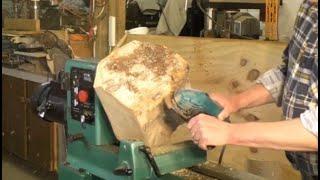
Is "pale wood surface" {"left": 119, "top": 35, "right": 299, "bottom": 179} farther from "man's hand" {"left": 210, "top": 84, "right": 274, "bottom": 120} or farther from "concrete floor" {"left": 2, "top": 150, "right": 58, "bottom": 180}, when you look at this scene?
"concrete floor" {"left": 2, "top": 150, "right": 58, "bottom": 180}

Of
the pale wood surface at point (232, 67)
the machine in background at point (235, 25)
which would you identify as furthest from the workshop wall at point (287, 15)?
the pale wood surface at point (232, 67)

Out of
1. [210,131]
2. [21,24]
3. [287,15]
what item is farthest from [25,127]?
[210,131]

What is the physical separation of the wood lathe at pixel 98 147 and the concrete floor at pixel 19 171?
197 centimetres

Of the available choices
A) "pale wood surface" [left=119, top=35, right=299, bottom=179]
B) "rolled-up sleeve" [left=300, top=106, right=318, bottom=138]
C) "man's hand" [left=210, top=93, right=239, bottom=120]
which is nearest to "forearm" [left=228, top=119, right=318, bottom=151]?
"rolled-up sleeve" [left=300, top=106, right=318, bottom=138]

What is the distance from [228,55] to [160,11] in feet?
2.92

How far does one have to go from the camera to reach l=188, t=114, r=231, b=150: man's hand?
3.05 ft

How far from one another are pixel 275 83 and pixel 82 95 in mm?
574

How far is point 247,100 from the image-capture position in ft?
4.23

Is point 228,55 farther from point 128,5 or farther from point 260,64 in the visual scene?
point 128,5

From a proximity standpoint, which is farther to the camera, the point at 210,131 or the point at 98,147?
the point at 98,147

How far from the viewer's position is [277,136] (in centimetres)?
89

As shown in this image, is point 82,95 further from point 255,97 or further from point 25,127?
point 25,127

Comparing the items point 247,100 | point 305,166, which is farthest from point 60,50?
point 305,166

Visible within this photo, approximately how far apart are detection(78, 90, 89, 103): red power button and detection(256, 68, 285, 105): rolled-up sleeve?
21.4 inches
